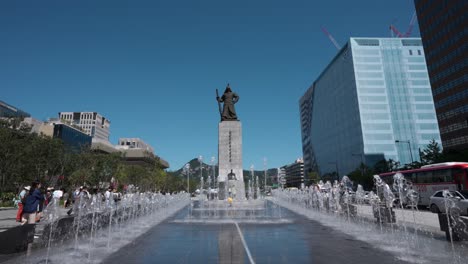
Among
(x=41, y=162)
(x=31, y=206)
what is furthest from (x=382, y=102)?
(x=31, y=206)

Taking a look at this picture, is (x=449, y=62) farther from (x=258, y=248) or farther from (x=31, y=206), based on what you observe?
(x=31, y=206)

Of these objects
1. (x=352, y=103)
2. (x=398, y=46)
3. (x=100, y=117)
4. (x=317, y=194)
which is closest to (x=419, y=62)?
(x=398, y=46)

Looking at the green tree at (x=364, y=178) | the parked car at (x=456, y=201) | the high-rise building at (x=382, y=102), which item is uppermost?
the high-rise building at (x=382, y=102)

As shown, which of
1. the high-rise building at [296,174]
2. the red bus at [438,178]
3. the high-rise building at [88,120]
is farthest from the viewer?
the high-rise building at [296,174]

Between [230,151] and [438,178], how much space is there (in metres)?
18.5

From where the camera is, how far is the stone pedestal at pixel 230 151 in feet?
97.2

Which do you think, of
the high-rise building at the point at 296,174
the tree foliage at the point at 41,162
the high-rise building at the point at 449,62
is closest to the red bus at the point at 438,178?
the tree foliage at the point at 41,162

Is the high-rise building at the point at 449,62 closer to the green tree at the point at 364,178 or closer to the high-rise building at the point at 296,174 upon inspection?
the green tree at the point at 364,178

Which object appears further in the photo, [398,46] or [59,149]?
[398,46]

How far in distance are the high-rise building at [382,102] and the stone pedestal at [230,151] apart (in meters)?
53.9

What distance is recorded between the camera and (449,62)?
188ft

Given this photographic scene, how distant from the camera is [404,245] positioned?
866 centimetres

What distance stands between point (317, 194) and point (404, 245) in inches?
588

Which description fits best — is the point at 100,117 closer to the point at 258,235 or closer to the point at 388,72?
the point at 388,72
